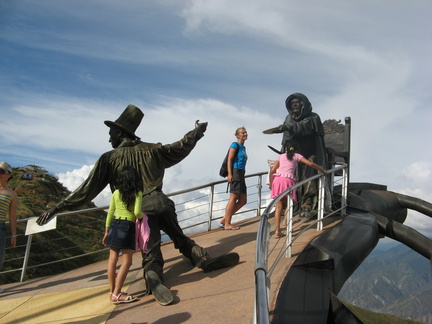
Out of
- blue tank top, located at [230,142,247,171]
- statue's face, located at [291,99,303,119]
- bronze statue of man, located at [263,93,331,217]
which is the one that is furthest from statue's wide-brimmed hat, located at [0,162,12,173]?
statue's face, located at [291,99,303,119]

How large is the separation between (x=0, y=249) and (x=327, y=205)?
17.0ft

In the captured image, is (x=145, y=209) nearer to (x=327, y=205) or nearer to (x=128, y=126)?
(x=128, y=126)

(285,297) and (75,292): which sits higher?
(285,297)

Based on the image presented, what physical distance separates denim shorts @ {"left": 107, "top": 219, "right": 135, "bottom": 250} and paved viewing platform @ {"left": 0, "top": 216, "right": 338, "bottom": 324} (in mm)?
609

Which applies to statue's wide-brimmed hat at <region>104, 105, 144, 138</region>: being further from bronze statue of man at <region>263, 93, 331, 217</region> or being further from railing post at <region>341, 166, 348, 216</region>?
railing post at <region>341, 166, 348, 216</region>

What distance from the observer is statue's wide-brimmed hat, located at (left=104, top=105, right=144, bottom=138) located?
4742 millimetres

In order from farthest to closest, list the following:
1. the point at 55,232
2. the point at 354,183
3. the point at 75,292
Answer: the point at 55,232 < the point at 354,183 < the point at 75,292

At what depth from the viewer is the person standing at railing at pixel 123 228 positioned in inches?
149

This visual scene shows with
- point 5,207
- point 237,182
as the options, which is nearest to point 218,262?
point 237,182

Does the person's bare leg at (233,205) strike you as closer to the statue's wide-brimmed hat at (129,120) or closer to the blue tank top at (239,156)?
the blue tank top at (239,156)

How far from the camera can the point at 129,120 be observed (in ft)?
15.8

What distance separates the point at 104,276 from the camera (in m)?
5.27

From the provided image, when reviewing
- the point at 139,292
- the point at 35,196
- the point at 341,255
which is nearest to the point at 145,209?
the point at 139,292

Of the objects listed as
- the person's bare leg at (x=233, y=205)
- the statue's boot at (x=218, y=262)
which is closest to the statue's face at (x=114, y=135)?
the statue's boot at (x=218, y=262)
